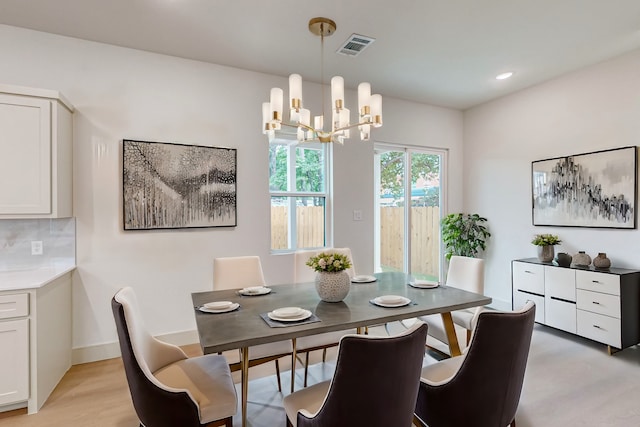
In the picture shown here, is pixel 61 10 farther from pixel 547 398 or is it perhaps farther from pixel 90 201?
pixel 547 398

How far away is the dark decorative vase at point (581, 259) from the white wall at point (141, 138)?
9.69 feet

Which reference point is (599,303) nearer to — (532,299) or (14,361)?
(532,299)

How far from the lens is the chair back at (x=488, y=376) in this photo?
1396 millimetres

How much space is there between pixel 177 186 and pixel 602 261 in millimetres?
4109

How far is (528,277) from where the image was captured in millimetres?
3619

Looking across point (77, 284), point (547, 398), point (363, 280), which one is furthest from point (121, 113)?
point (547, 398)

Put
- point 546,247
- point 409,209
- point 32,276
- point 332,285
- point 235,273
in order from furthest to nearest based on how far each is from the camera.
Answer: point 409,209 < point 546,247 < point 235,273 < point 32,276 < point 332,285

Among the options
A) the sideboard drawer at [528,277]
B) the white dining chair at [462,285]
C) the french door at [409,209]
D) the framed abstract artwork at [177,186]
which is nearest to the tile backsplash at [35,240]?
the framed abstract artwork at [177,186]

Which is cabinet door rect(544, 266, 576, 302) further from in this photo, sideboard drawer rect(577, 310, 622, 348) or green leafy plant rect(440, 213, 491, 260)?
green leafy plant rect(440, 213, 491, 260)

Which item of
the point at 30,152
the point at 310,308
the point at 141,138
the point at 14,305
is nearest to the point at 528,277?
the point at 310,308

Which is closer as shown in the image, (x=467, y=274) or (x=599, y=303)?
(x=467, y=274)

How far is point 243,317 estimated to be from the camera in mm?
1788

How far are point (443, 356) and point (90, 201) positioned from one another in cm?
341

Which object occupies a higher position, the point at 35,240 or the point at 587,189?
the point at 587,189
